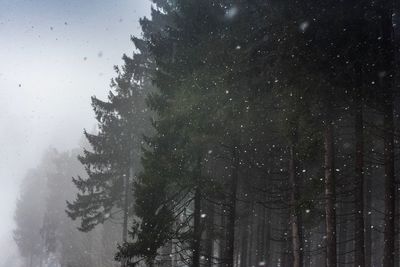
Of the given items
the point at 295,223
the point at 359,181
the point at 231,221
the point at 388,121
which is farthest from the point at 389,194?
the point at 231,221

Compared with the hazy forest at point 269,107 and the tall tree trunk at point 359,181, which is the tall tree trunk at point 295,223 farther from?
the tall tree trunk at point 359,181

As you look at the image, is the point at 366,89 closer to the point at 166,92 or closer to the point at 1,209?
the point at 166,92

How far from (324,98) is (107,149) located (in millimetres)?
15746

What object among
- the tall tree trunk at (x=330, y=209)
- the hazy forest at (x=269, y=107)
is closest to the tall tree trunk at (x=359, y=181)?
the hazy forest at (x=269, y=107)

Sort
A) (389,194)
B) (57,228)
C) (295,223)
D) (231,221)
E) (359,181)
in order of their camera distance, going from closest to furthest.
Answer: (389,194) → (359,181) → (295,223) → (231,221) → (57,228)

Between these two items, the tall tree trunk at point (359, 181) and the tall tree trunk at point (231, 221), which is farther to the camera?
the tall tree trunk at point (231, 221)

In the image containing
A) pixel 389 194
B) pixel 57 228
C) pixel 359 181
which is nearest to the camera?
pixel 389 194

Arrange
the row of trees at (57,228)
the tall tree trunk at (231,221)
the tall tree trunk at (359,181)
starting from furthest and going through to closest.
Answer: the row of trees at (57,228)
the tall tree trunk at (231,221)
the tall tree trunk at (359,181)

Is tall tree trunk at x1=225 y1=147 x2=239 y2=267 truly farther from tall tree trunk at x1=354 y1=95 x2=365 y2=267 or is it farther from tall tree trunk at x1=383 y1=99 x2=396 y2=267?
tall tree trunk at x1=383 y1=99 x2=396 y2=267

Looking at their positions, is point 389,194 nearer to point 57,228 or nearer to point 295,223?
point 295,223

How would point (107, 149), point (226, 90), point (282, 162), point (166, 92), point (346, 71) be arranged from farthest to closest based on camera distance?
1. point (107, 149)
2. point (282, 162)
3. point (166, 92)
4. point (226, 90)
5. point (346, 71)

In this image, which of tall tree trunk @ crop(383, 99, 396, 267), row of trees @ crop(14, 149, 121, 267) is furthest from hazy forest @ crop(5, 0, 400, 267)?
row of trees @ crop(14, 149, 121, 267)

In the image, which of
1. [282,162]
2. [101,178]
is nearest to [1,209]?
[101,178]

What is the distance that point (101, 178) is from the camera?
2366cm
